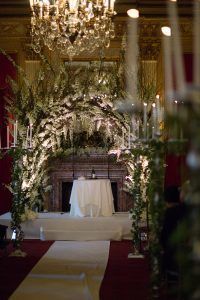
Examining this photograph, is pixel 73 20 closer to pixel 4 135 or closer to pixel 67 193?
pixel 4 135

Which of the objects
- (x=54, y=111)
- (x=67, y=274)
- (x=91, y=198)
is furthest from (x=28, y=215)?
(x=67, y=274)

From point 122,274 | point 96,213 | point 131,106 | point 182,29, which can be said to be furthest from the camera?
point 182,29

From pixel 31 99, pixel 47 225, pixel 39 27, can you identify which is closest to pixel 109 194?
pixel 47 225

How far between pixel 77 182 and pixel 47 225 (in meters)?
1.03

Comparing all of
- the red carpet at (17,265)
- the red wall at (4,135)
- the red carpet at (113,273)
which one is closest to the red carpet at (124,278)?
the red carpet at (113,273)

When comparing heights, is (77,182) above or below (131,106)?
below

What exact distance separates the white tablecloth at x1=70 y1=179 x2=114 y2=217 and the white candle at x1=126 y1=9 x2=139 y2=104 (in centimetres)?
182

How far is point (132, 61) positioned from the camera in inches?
462

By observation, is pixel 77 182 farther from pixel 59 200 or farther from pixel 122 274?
pixel 122 274

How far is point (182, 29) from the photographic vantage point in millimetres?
13578

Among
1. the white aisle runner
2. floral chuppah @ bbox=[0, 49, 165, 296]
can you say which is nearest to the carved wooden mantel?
floral chuppah @ bbox=[0, 49, 165, 296]

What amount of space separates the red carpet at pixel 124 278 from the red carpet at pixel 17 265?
105cm

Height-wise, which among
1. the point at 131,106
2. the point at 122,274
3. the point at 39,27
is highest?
the point at 39,27

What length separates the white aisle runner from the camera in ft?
20.2
